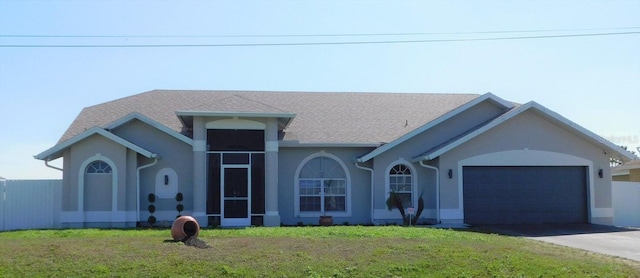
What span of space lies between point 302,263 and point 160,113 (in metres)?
14.3

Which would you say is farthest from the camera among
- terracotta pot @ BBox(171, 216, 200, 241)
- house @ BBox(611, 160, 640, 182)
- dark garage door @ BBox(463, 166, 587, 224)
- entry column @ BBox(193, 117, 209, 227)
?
house @ BBox(611, 160, 640, 182)

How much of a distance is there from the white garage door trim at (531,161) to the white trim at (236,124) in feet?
23.0

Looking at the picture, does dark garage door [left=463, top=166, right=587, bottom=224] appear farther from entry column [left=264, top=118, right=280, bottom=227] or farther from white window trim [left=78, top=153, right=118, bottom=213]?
white window trim [left=78, top=153, right=118, bottom=213]

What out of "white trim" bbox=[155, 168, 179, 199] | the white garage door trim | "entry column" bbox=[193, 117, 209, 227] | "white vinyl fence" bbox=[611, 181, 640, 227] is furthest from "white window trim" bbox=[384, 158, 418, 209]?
"white vinyl fence" bbox=[611, 181, 640, 227]

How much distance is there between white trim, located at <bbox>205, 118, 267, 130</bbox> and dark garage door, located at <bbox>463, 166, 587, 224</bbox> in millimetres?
7313

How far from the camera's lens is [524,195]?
23469 mm

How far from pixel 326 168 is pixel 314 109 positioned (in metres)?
3.69

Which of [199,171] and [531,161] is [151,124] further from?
[531,161]

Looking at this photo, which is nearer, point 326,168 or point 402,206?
point 402,206

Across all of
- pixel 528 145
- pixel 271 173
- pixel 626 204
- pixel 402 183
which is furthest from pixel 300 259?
pixel 626 204

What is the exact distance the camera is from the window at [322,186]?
78.6 feet

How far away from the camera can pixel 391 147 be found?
907 inches

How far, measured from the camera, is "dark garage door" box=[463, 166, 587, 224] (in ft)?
76.1

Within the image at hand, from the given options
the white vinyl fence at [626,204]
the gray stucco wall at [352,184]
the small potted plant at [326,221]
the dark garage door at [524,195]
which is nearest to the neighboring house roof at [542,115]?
the dark garage door at [524,195]
